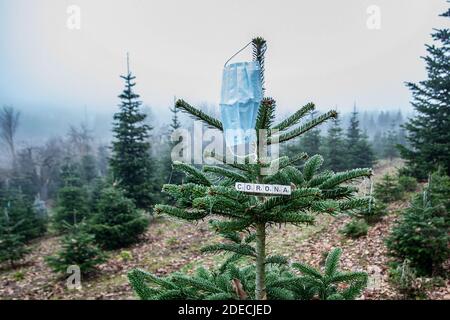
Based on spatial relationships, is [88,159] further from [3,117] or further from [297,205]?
[297,205]

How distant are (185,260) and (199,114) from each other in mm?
7531

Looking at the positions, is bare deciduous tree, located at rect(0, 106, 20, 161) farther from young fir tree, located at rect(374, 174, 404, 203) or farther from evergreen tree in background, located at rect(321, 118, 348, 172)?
young fir tree, located at rect(374, 174, 404, 203)

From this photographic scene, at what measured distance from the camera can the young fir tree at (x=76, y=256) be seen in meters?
8.22

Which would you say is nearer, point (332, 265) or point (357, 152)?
point (332, 265)

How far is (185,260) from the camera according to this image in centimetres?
872

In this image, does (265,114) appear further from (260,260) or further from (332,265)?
(332,265)

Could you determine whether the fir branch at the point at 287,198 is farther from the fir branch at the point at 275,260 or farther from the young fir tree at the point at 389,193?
the young fir tree at the point at 389,193

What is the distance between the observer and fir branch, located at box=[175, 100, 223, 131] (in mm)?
1870

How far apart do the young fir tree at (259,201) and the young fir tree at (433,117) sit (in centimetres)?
1136

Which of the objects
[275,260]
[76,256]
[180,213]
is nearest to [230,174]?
[180,213]

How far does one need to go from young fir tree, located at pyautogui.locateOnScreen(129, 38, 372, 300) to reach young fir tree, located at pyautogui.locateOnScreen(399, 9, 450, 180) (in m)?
11.4

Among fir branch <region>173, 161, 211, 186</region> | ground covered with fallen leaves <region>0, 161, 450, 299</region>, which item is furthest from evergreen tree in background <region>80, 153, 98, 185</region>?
fir branch <region>173, 161, 211, 186</region>
